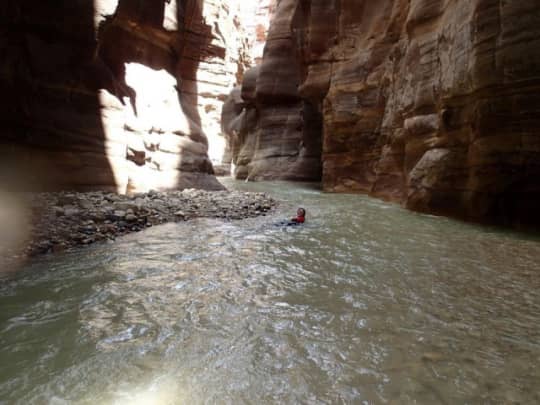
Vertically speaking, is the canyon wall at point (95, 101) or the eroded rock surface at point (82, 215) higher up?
the canyon wall at point (95, 101)

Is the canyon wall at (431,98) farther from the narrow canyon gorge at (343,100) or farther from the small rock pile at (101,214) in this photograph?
the small rock pile at (101,214)

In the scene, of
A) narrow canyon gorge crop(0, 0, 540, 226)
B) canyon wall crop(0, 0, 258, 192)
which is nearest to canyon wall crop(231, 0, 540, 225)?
narrow canyon gorge crop(0, 0, 540, 226)

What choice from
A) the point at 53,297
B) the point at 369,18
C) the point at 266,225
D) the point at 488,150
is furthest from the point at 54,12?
the point at 369,18

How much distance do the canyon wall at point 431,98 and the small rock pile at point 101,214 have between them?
468 cm

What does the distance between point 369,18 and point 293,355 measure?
1563 cm

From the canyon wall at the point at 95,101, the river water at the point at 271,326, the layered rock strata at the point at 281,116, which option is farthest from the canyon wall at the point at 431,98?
the canyon wall at the point at 95,101

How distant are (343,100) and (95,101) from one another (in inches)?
394

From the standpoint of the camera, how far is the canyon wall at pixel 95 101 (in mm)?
7254

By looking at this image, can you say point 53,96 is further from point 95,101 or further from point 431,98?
point 431,98

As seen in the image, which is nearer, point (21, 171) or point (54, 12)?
point (21, 171)

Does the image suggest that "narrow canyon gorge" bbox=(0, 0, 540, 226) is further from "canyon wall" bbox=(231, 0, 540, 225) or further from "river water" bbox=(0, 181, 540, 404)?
"river water" bbox=(0, 181, 540, 404)

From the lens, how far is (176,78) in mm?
13859

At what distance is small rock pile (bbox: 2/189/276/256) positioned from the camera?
4.76 metres

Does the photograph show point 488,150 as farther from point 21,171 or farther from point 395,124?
point 21,171
